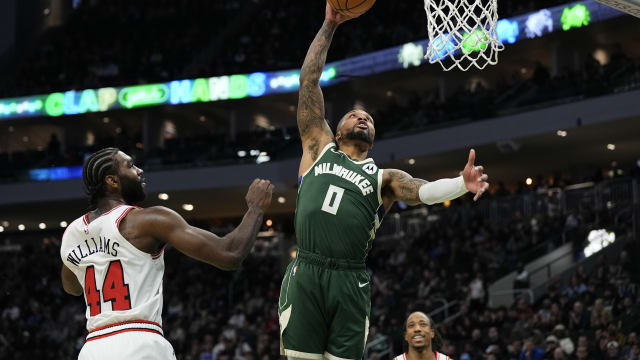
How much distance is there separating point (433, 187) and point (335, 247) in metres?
0.76

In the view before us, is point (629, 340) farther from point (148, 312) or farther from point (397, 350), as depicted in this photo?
point (148, 312)

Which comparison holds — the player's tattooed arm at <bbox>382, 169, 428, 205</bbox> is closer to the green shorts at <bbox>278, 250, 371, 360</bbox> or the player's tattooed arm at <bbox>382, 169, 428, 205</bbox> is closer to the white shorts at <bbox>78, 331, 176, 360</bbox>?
the green shorts at <bbox>278, 250, 371, 360</bbox>

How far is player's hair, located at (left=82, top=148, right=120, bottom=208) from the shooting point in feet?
17.9

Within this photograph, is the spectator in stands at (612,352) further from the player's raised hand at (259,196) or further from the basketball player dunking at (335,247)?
the player's raised hand at (259,196)

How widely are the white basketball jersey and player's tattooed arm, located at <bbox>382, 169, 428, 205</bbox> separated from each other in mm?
1671

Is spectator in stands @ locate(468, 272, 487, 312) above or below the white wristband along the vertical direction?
below

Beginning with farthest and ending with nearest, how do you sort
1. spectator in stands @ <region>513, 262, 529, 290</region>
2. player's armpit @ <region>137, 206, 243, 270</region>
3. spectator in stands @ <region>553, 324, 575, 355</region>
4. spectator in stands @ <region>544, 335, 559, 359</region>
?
spectator in stands @ <region>513, 262, 529, 290</region> → spectator in stands @ <region>553, 324, 575, 355</region> → spectator in stands @ <region>544, 335, 559, 359</region> → player's armpit @ <region>137, 206, 243, 270</region>

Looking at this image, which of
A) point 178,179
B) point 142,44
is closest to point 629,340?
point 178,179

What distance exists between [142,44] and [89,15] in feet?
13.3

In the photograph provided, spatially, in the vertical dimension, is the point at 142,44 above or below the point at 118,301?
above

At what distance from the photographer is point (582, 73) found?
2516 cm

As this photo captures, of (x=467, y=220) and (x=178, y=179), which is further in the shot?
(x=178, y=179)

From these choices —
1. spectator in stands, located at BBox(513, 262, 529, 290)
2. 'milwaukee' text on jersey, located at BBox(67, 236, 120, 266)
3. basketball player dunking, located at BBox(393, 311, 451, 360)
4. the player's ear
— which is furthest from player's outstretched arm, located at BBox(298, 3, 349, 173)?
spectator in stands, located at BBox(513, 262, 529, 290)

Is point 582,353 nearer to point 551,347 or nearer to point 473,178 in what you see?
point 551,347
